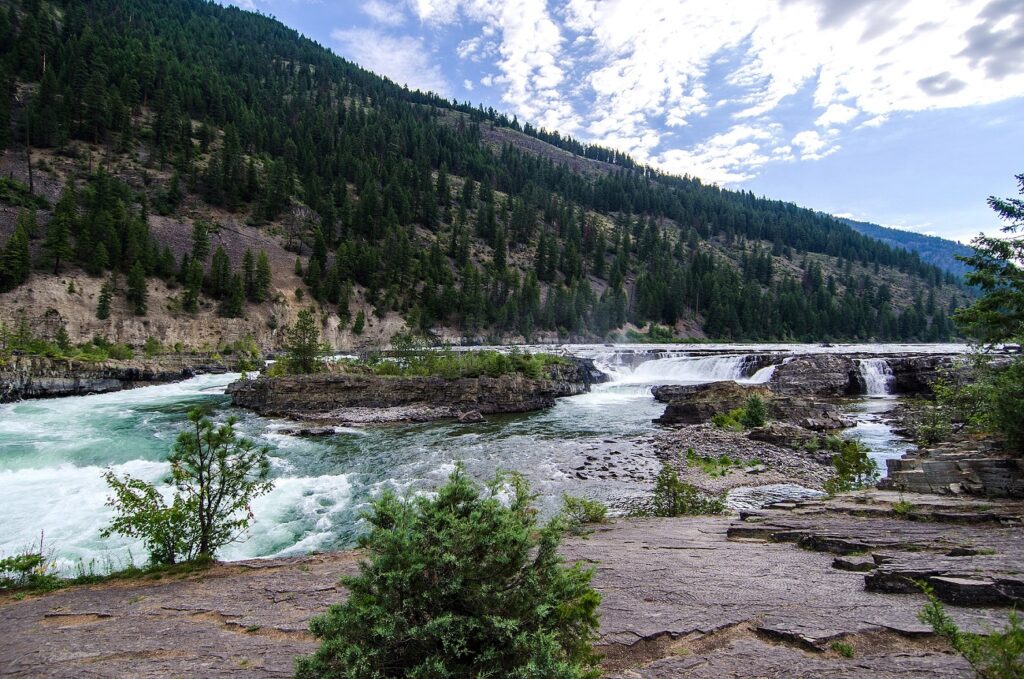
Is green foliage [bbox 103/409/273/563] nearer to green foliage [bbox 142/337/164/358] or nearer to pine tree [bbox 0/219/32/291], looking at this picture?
green foliage [bbox 142/337/164/358]

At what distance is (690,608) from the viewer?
19.7 feet

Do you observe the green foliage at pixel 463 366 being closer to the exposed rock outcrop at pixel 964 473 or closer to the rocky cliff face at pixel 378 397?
the rocky cliff face at pixel 378 397

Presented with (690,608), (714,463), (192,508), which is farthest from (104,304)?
(690,608)

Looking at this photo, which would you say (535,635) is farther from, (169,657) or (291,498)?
(291,498)

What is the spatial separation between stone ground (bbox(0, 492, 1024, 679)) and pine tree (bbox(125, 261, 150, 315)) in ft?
214

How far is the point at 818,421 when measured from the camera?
26.6 meters

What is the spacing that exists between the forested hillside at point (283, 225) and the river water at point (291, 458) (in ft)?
118

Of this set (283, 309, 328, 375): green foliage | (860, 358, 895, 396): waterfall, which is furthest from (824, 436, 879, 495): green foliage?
(283, 309, 328, 375): green foliage

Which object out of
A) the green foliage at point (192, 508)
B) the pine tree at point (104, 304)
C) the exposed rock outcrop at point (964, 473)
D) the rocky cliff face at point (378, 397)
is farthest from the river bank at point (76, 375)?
the exposed rock outcrop at point (964, 473)

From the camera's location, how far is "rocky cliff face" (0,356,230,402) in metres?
34.7

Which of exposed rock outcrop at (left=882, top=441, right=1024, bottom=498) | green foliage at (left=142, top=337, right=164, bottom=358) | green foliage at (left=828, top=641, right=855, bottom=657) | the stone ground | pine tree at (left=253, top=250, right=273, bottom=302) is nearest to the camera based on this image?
green foliage at (left=828, top=641, right=855, bottom=657)

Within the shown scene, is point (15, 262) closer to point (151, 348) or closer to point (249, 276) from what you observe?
point (151, 348)

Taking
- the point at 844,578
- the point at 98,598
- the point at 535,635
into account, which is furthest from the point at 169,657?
the point at 844,578

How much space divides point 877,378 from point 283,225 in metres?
102
